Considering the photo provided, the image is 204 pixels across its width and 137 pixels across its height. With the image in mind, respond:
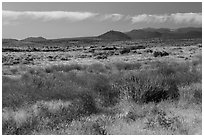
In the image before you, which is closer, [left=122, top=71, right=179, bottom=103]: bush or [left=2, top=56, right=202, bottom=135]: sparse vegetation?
[left=2, top=56, right=202, bottom=135]: sparse vegetation

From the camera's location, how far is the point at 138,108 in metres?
9.38

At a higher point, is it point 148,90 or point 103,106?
point 148,90

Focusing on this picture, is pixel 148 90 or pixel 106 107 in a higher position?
pixel 148 90

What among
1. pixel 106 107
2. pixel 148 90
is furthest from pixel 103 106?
pixel 148 90

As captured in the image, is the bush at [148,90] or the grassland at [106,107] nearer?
the grassland at [106,107]

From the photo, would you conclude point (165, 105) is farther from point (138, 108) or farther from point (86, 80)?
point (86, 80)

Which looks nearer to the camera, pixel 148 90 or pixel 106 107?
pixel 106 107

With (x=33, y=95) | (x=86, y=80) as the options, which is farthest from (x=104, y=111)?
(x=86, y=80)

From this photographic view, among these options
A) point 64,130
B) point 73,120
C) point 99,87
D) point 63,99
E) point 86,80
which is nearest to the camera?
point 64,130

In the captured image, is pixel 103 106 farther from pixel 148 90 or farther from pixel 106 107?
pixel 148 90

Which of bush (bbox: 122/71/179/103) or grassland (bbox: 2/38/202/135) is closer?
grassland (bbox: 2/38/202/135)

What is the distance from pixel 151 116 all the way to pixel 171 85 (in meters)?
2.68

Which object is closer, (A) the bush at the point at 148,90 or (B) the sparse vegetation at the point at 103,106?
(B) the sparse vegetation at the point at 103,106

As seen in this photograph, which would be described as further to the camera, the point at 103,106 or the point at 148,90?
the point at 148,90
